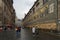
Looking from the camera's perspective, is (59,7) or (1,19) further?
(1,19)

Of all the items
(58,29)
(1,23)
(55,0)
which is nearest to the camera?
(58,29)

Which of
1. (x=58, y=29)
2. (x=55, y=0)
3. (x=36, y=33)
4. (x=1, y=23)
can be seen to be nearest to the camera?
(x=36, y=33)

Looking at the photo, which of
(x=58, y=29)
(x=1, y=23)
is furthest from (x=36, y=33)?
(x=1, y=23)

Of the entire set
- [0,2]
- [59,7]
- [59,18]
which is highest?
[0,2]

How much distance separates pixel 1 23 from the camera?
285 ft

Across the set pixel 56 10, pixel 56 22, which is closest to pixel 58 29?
pixel 56 22

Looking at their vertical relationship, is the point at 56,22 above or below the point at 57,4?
below

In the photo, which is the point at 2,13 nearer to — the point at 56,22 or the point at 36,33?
the point at 56,22

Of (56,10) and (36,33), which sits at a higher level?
(56,10)

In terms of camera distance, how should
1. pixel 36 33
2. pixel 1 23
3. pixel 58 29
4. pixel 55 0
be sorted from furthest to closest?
pixel 1 23 < pixel 55 0 < pixel 58 29 < pixel 36 33

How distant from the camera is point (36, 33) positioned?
29.6m

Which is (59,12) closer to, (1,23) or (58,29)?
(58,29)

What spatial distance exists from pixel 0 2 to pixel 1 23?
11262 mm

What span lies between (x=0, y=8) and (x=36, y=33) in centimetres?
6378
